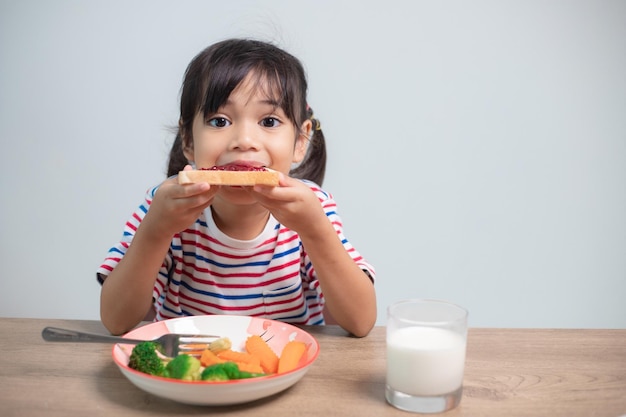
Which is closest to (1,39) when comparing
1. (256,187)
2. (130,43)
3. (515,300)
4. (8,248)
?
(130,43)

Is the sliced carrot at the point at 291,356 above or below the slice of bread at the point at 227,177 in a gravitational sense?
below

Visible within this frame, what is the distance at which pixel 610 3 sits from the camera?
274 centimetres

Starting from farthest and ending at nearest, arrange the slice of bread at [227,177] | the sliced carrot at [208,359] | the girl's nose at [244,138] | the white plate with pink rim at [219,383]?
the girl's nose at [244,138], the slice of bread at [227,177], the sliced carrot at [208,359], the white plate with pink rim at [219,383]

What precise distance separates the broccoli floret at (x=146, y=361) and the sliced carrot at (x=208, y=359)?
61 mm

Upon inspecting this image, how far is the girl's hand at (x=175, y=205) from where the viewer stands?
1.13 metres

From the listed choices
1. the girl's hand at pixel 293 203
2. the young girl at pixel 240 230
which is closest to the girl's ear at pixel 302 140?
the young girl at pixel 240 230

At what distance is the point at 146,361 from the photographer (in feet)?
2.96

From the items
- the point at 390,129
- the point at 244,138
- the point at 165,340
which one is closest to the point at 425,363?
the point at 165,340

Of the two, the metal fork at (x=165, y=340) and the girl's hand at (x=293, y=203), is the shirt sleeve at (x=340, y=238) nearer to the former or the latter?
the girl's hand at (x=293, y=203)

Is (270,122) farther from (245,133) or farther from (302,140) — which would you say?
(302,140)

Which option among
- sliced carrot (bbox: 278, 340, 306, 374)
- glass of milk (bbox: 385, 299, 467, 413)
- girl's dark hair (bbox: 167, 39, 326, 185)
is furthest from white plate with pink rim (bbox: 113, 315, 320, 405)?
girl's dark hair (bbox: 167, 39, 326, 185)

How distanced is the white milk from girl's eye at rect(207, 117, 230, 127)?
24.6 inches

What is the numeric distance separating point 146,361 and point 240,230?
0.64 meters

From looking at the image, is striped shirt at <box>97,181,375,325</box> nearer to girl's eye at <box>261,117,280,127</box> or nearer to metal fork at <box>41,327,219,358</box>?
girl's eye at <box>261,117,280,127</box>
